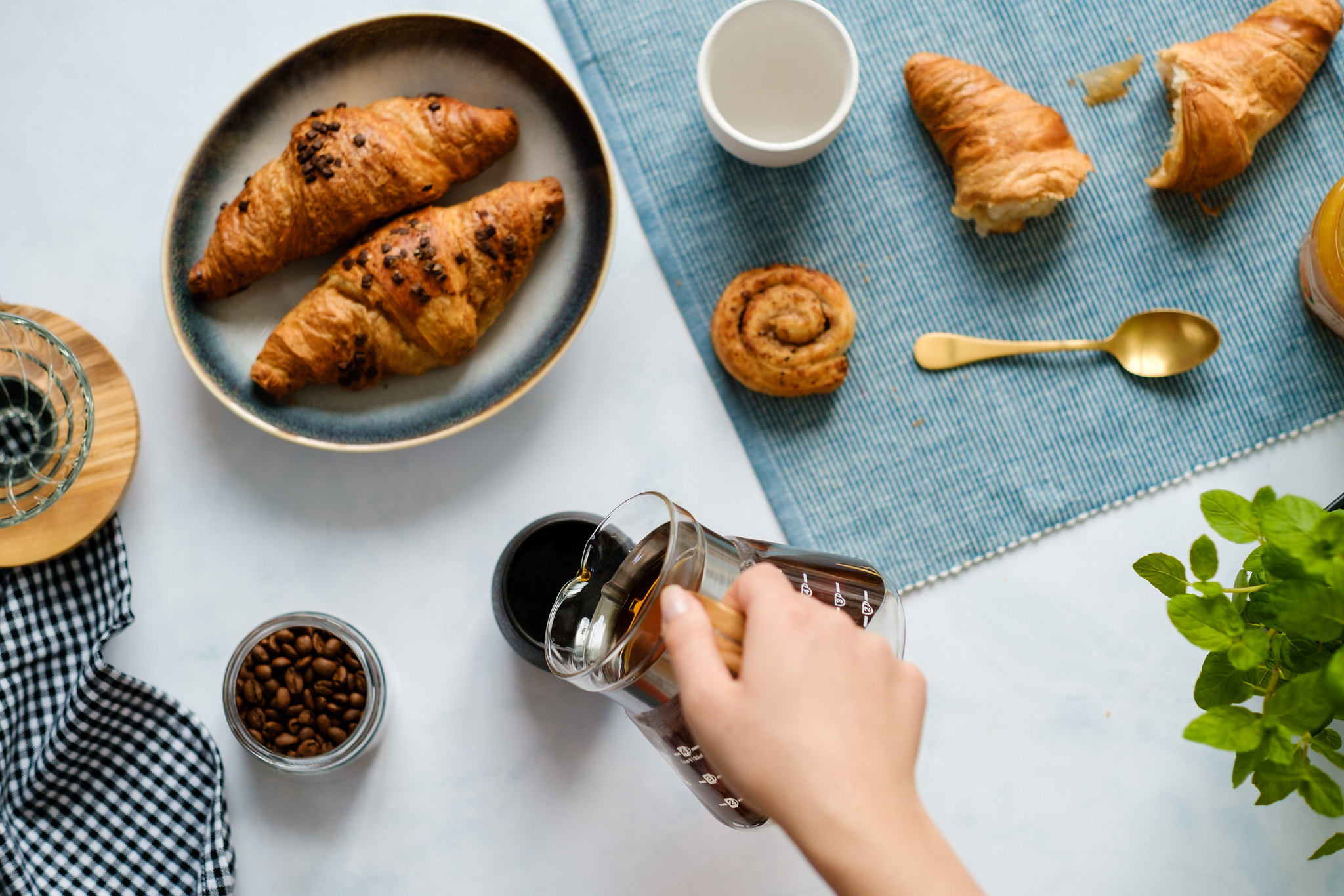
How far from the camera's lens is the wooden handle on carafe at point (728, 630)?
84cm

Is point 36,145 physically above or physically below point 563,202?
above

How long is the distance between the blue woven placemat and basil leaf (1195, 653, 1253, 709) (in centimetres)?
45

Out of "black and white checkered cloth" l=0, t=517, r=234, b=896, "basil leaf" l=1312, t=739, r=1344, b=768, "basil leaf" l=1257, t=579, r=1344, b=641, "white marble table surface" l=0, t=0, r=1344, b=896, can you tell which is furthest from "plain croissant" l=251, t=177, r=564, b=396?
"basil leaf" l=1312, t=739, r=1344, b=768

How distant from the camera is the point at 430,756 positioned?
4.43 ft

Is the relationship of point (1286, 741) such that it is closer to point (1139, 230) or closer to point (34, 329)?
point (1139, 230)

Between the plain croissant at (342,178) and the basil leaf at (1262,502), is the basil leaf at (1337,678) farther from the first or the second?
the plain croissant at (342,178)

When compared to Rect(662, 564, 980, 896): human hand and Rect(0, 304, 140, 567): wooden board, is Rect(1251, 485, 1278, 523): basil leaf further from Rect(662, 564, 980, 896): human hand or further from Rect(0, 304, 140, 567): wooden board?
Rect(0, 304, 140, 567): wooden board

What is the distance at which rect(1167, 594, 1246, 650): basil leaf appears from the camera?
2.82 feet

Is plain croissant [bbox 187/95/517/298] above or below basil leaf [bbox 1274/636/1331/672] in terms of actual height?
above

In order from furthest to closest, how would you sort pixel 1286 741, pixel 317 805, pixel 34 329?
pixel 317 805, pixel 34 329, pixel 1286 741

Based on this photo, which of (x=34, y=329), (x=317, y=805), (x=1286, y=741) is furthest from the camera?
(x=317, y=805)

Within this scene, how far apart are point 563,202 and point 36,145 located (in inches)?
32.7

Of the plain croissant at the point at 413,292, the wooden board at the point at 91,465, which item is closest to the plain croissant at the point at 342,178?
the plain croissant at the point at 413,292

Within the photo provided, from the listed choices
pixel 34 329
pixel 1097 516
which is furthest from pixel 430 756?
pixel 1097 516
